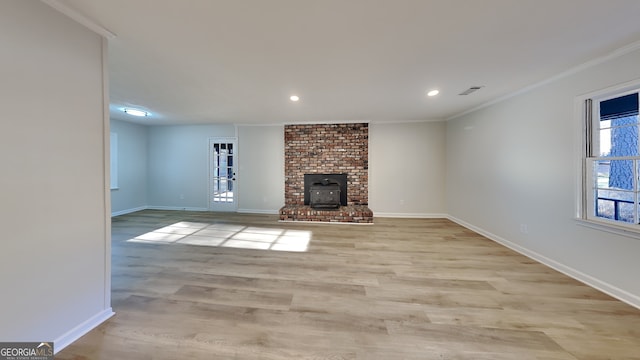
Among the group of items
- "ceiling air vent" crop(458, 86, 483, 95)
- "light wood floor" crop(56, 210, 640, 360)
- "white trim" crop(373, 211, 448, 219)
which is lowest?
"light wood floor" crop(56, 210, 640, 360)

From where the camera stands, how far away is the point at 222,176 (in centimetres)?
630

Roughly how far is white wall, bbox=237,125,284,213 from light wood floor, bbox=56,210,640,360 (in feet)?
8.50

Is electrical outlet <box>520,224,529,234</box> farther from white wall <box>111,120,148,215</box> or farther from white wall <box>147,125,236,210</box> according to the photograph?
white wall <box>111,120,148,215</box>

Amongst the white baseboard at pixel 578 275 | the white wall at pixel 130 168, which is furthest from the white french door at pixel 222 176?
the white baseboard at pixel 578 275

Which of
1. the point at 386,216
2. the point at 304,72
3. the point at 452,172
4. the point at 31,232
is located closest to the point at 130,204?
the point at 31,232

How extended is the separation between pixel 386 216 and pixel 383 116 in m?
2.47

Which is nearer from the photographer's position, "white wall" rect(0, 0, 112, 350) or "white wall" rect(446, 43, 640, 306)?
"white wall" rect(0, 0, 112, 350)

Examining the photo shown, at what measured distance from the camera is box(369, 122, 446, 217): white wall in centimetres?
545

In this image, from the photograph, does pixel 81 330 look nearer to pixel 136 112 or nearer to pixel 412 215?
pixel 136 112

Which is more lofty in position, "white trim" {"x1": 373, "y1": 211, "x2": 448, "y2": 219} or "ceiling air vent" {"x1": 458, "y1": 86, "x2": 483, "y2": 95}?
"ceiling air vent" {"x1": 458, "y1": 86, "x2": 483, "y2": 95}

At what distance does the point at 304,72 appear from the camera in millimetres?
2576

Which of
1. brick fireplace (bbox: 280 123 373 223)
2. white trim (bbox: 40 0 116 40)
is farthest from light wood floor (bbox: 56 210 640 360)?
white trim (bbox: 40 0 116 40)

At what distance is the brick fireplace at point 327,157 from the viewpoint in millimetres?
5582

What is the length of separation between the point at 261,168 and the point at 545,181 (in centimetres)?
560
